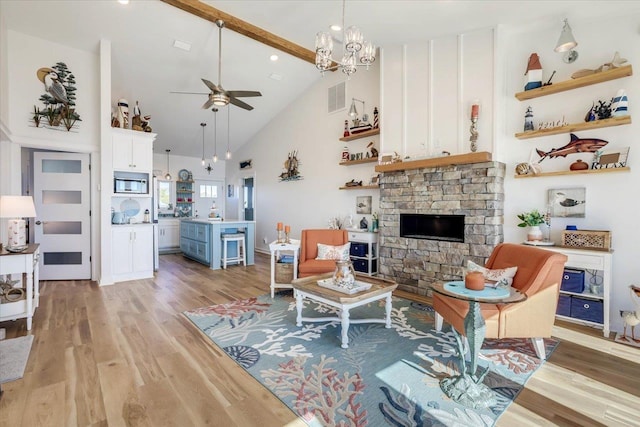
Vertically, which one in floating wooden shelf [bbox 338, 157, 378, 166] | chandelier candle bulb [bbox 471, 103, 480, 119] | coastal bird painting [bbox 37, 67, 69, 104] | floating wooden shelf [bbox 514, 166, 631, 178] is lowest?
floating wooden shelf [bbox 514, 166, 631, 178]

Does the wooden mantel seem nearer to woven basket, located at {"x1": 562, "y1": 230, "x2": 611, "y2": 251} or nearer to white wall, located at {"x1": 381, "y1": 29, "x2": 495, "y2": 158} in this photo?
white wall, located at {"x1": 381, "y1": 29, "x2": 495, "y2": 158}

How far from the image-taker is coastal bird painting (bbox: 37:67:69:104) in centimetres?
462

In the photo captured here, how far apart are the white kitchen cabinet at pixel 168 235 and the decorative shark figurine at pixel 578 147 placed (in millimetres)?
8766

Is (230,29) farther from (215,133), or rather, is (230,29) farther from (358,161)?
(215,133)

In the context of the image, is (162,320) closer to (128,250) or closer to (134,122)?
(128,250)

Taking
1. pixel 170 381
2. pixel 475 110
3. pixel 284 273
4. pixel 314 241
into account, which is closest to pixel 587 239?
pixel 475 110

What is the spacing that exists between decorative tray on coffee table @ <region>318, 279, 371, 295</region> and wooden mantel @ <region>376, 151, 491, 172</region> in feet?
6.87

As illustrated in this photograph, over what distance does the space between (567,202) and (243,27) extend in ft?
16.6

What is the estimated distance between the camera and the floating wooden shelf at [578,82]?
10.3 ft

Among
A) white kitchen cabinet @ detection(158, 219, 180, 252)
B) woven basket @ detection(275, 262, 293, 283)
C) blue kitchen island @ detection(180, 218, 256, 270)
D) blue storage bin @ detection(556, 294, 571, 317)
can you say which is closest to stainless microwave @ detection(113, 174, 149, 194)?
blue kitchen island @ detection(180, 218, 256, 270)

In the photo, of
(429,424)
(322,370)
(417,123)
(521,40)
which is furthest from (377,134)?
(429,424)

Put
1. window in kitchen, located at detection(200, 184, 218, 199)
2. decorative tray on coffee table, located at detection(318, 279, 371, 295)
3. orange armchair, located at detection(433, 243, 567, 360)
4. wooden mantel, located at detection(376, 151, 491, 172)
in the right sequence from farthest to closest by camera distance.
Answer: window in kitchen, located at detection(200, 184, 218, 199)
wooden mantel, located at detection(376, 151, 491, 172)
decorative tray on coffee table, located at detection(318, 279, 371, 295)
orange armchair, located at detection(433, 243, 567, 360)

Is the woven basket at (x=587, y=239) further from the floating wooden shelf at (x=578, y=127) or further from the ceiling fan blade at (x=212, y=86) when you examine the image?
the ceiling fan blade at (x=212, y=86)

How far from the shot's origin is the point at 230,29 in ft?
15.7
